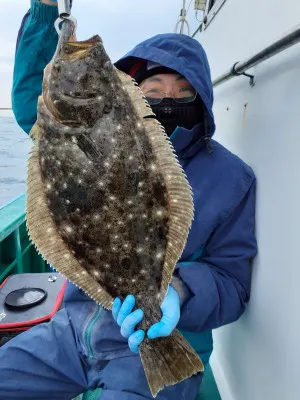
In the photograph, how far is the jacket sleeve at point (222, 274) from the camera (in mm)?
1952

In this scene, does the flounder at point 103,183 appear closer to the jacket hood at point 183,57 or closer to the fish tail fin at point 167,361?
the fish tail fin at point 167,361

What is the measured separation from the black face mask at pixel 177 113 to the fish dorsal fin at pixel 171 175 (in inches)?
24.9

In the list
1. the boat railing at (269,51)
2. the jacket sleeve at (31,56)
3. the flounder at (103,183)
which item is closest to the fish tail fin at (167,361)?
the flounder at (103,183)

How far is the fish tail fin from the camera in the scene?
1.62 m

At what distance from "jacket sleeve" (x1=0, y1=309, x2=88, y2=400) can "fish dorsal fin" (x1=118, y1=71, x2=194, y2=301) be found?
1115 millimetres

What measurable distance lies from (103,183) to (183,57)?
1.10 meters

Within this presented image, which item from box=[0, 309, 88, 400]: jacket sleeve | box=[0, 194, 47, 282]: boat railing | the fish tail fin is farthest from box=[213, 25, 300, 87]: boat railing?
box=[0, 194, 47, 282]: boat railing

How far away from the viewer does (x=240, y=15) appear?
2738 millimetres

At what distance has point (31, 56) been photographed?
2.18 metres

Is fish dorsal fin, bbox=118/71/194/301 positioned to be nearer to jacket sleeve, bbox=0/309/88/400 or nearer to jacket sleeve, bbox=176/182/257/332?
jacket sleeve, bbox=176/182/257/332

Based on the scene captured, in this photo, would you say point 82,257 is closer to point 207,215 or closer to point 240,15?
point 207,215

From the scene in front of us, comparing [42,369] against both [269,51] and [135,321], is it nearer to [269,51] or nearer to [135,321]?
[135,321]

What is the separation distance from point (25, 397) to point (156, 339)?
1087 millimetres

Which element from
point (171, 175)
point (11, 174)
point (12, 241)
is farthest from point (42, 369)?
point (11, 174)
